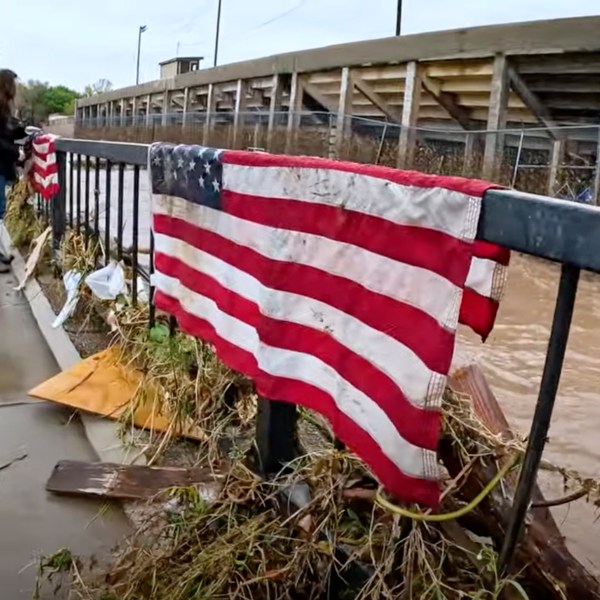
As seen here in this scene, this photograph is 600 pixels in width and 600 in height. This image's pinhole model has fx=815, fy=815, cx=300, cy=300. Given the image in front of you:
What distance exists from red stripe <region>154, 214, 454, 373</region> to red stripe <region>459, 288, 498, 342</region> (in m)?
0.11

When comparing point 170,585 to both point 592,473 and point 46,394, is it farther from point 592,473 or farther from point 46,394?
point 592,473

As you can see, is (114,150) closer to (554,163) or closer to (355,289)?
(355,289)

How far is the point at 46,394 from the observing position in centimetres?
342

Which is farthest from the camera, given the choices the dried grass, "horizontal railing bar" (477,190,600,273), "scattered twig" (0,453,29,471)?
the dried grass

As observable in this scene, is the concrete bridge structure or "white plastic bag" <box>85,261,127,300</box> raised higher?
the concrete bridge structure

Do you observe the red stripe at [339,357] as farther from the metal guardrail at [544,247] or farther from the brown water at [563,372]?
the brown water at [563,372]

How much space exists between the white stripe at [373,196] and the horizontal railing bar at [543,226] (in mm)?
38

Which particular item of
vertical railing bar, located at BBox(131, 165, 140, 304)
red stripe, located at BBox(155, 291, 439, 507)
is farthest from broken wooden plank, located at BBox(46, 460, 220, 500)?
vertical railing bar, located at BBox(131, 165, 140, 304)

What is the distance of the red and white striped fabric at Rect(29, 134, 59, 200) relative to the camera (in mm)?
6312

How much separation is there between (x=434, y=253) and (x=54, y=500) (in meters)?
1.70

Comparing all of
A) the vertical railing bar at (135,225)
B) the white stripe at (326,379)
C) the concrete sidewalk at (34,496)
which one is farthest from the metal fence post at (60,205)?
the white stripe at (326,379)

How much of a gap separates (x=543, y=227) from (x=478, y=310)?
32 centimetres

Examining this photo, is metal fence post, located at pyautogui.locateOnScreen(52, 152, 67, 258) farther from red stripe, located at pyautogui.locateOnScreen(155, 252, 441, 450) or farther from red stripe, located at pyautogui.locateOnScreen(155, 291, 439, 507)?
red stripe, located at pyautogui.locateOnScreen(155, 252, 441, 450)

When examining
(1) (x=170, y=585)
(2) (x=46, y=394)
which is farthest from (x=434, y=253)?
(2) (x=46, y=394)
